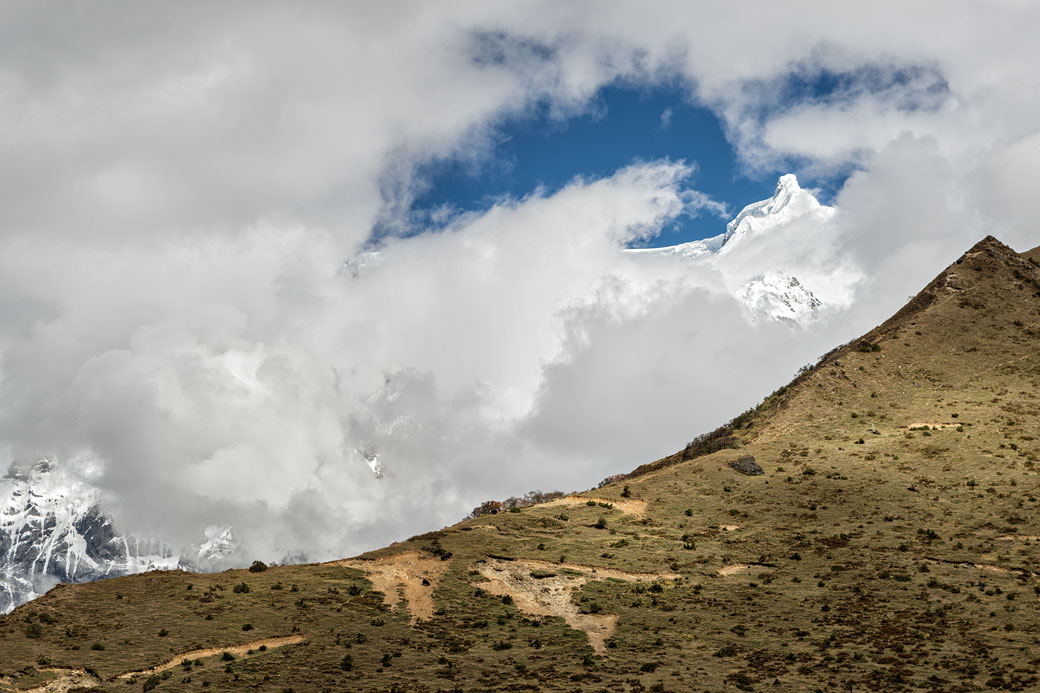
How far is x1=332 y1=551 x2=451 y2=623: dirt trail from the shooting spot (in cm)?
7138

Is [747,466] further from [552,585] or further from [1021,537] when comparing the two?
[552,585]

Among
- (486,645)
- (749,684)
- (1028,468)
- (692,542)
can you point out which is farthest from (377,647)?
(1028,468)

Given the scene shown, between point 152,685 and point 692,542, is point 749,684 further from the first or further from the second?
point 152,685

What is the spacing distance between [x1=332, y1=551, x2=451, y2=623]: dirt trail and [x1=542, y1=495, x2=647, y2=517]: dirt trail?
73.1 ft

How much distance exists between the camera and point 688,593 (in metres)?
74.6

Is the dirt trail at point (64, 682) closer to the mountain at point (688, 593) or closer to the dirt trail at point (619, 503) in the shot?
the mountain at point (688, 593)

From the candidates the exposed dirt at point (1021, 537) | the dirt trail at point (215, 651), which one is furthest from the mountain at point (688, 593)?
the exposed dirt at point (1021, 537)

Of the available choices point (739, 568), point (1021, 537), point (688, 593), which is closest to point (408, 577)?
point (688, 593)

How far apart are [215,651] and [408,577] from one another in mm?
18754

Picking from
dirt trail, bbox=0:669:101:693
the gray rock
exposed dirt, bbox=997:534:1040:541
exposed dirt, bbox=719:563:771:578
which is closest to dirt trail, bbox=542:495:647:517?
the gray rock

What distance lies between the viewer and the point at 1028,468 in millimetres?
90062

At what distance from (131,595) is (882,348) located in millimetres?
99743

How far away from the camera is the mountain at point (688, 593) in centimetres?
5875

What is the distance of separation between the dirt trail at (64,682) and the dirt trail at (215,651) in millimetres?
1886
